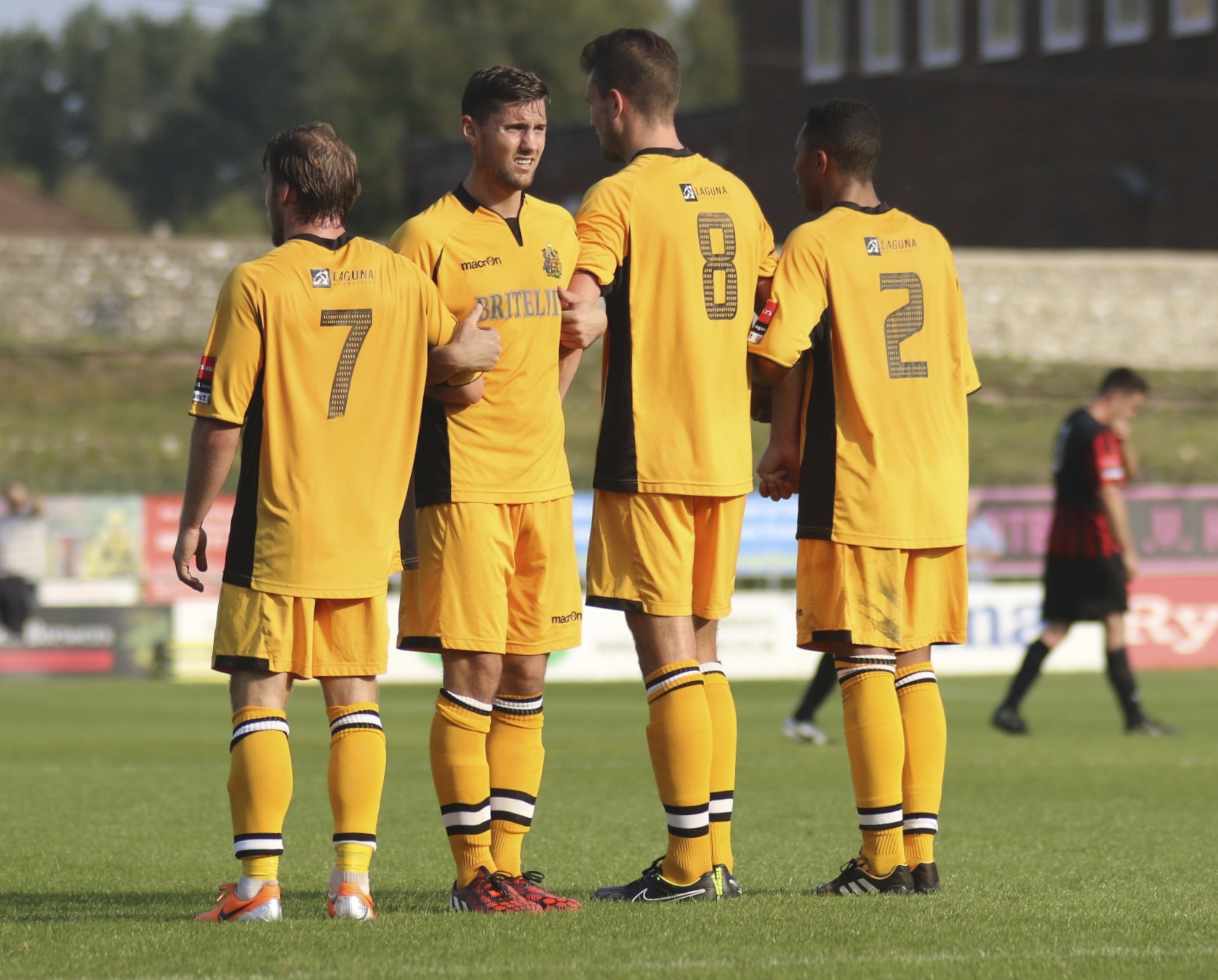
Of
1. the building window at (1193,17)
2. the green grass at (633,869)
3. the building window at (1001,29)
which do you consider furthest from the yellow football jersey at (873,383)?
the building window at (1001,29)

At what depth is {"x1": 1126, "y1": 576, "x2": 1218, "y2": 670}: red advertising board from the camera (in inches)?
862

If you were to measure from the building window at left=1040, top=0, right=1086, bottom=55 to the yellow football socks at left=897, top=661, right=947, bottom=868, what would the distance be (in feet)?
134

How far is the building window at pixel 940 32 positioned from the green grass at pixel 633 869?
35743 millimetres

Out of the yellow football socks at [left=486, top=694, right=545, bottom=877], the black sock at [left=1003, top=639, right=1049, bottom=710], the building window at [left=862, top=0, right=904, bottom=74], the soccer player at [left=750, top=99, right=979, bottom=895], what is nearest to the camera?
the yellow football socks at [left=486, top=694, right=545, bottom=877]

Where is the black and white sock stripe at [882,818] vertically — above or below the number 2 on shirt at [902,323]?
below

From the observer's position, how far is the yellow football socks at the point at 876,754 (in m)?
5.77

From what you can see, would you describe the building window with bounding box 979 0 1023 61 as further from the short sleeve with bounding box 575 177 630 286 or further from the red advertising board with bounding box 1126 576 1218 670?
the short sleeve with bounding box 575 177 630 286

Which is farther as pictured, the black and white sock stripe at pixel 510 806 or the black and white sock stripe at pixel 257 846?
the black and white sock stripe at pixel 510 806

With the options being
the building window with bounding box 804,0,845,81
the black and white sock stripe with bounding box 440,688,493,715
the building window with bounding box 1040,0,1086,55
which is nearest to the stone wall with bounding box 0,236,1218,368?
the building window with bounding box 1040,0,1086,55

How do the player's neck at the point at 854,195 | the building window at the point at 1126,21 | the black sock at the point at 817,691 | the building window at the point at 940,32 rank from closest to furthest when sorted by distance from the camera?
1. the player's neck at the point at 854,195
2. the black sock at the point at 817,691
3. the building window at the point at 1126,21
4. the building window at the point at 940,32

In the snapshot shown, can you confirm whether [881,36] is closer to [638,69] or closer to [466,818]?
[638,69]

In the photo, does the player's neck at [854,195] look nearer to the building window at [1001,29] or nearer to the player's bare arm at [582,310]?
the player's bare arm at [582,310]

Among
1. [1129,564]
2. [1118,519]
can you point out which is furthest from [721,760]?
[1129,564]

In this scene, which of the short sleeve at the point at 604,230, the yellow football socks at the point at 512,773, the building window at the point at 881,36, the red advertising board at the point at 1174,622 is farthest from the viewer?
the building window at the point at 881,36
